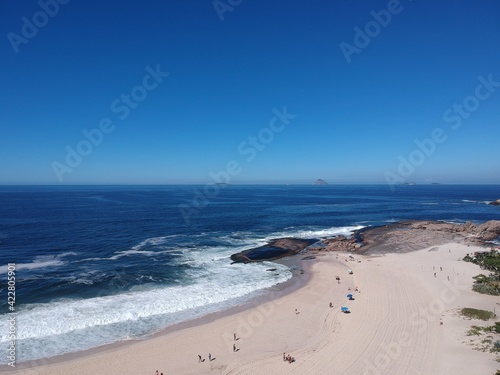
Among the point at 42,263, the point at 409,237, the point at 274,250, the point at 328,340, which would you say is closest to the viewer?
the point at 328,340

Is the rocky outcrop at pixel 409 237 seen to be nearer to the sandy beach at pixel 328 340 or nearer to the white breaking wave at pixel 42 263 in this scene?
the sandy beach at pixel 328 340

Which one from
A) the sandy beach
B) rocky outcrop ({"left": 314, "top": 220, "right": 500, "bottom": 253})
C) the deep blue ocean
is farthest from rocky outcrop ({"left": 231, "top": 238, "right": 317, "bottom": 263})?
the sandy beach

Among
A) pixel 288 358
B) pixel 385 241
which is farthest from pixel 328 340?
pixel 385 241

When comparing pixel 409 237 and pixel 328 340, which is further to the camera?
pixel 409 237

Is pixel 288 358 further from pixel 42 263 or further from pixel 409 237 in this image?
pixel 409 237

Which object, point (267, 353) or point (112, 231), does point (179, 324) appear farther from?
point (112, 231)

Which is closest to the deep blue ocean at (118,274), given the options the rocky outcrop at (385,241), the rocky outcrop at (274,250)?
the rocky outcrop at (274,250)

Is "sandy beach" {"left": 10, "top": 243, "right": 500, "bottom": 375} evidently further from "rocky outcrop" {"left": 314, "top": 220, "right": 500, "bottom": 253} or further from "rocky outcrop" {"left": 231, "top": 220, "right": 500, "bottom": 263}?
"rocky outcrop" {"left": 314, "top": 220, "right": 500, "bottom": 253}

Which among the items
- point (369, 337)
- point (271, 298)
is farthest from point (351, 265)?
point (369, 337)
